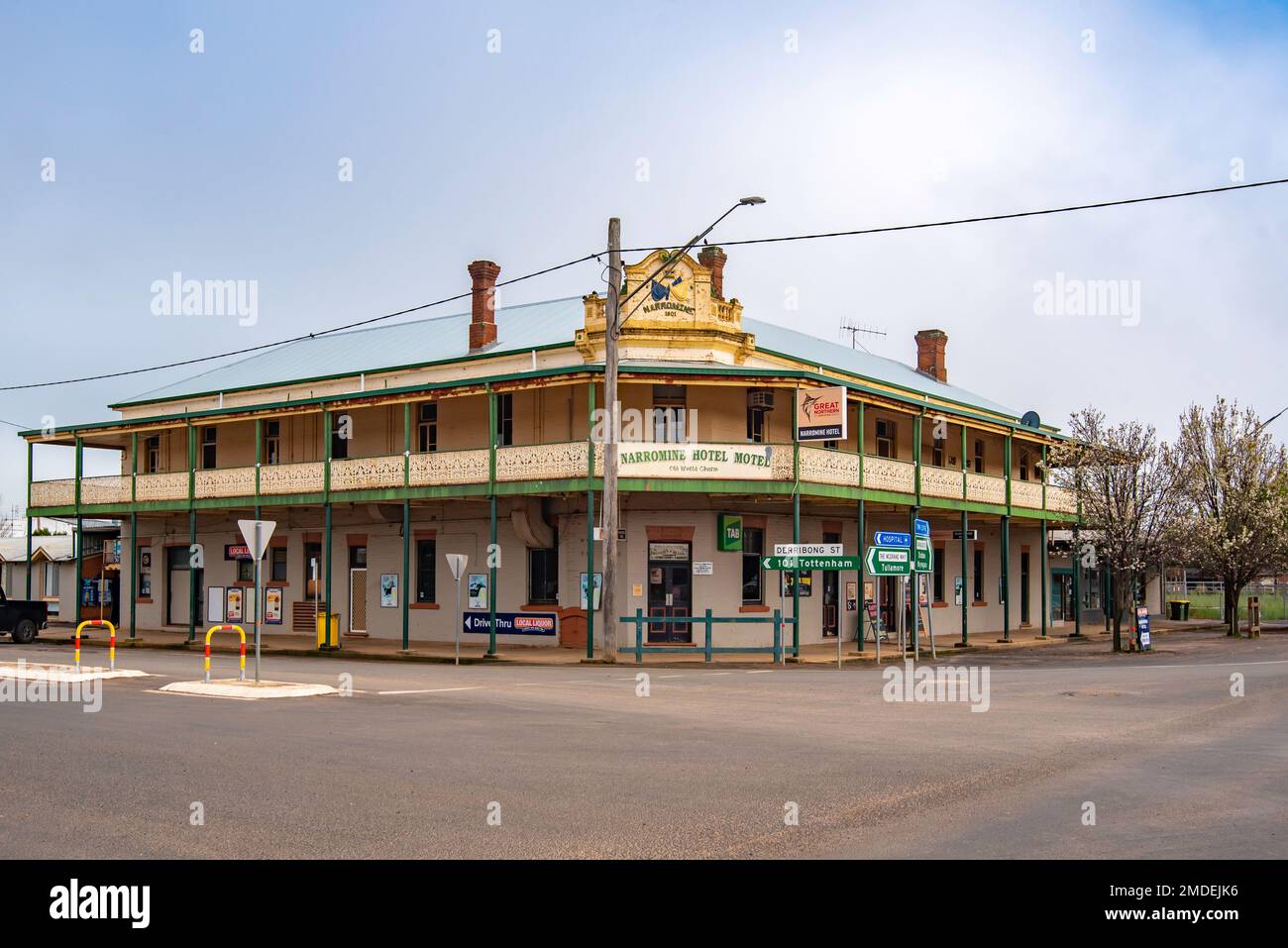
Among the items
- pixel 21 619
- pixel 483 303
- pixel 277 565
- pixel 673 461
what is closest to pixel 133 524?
pixel 21 619

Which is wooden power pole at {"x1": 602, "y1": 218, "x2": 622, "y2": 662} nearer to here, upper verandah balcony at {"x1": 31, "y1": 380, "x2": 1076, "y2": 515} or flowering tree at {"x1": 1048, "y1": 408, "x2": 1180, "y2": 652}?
upper verandah balcony at {"x1": 31, "y1": 380, "x2": 1076, "y2": 515}

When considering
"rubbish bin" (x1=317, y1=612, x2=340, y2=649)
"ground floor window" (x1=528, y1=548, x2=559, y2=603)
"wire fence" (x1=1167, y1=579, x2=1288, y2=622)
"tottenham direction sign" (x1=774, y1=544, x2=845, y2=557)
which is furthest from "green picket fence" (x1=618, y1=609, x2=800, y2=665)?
"wire fence" (x1=1167, y1=579, x2=1288, y2=622)

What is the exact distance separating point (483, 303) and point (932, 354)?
1918 centimetres

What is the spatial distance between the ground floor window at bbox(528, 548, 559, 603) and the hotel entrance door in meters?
2.64

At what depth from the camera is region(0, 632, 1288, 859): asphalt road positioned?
7.75 metres

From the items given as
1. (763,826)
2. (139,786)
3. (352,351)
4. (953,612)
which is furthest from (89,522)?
(763,826)

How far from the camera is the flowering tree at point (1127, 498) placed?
31359 mm

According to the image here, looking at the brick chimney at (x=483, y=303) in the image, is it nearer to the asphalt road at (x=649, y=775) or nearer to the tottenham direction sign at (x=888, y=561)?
the tottenham direction sign at (x=888, y=561)

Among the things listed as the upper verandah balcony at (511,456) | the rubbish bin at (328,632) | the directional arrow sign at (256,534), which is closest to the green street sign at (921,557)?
the upper verandah balcony at (511,456)

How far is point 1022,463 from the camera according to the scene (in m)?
43.3

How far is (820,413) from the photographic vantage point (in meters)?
26.9

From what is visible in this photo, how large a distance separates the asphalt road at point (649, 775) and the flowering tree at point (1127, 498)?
1367 centimetres

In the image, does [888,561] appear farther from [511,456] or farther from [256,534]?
[256,534]
